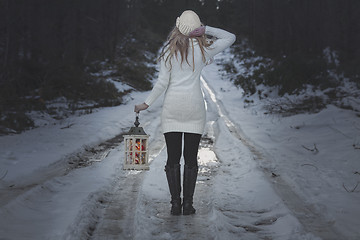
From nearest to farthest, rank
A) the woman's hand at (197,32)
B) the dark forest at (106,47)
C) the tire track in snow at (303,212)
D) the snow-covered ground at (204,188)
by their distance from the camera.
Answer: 1. the tire track in snow at (303,212)
2. the snow-covered ground at (204,188)
3. the woman's hand at (197,32)
4. the dark forest at (106,47)

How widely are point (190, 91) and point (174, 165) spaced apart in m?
0.77

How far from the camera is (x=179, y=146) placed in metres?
3.68

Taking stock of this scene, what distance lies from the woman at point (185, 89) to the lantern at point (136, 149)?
68cm

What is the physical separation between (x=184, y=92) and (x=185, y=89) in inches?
1.3

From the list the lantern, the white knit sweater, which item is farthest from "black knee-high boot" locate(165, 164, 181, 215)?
the lantern

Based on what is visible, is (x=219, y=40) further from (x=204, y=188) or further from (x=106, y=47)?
(x=106, y=47)

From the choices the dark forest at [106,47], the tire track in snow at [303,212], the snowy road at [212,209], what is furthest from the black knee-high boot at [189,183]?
the dark forest at [106,47]

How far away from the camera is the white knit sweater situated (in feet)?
11.7

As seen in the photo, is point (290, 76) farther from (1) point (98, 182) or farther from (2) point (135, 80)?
(1) point (98, 182)

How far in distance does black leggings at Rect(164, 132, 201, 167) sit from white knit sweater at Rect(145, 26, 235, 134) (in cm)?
8

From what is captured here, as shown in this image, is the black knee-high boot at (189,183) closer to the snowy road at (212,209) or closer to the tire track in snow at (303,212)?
the snowy road at (212,209)

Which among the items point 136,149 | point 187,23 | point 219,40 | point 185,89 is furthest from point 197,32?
point 136,149

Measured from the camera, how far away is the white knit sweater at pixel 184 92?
11.7 ft

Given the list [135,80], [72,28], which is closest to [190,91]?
[135,80]
